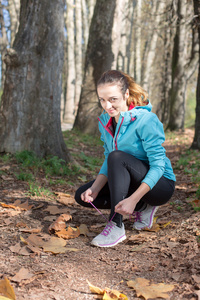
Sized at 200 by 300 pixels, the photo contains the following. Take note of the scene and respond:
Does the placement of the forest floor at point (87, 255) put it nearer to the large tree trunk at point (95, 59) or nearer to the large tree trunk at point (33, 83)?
the large tree trunk at point (33, 83)

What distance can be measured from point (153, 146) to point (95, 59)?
7.34 metres

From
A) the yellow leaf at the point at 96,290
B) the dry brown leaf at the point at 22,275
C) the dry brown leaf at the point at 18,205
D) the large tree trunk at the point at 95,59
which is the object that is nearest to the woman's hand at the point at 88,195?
the dry brown leaf at the point at 18,205

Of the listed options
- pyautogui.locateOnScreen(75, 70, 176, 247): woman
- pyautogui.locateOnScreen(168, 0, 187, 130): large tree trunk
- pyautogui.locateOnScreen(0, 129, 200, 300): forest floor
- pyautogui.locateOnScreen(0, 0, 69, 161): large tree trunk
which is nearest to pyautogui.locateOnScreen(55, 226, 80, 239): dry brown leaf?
pyautogui.locateOnScreen(0, 129, 200, 300): forest floor

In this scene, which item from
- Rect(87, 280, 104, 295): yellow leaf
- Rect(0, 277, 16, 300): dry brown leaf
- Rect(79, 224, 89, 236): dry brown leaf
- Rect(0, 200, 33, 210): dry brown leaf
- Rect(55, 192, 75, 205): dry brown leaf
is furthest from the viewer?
Rect(55, 192, 75, 205): dry brown leaf

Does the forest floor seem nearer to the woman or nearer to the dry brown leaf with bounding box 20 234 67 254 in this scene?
the dry brown leaf with bounding box 20 234 67 254

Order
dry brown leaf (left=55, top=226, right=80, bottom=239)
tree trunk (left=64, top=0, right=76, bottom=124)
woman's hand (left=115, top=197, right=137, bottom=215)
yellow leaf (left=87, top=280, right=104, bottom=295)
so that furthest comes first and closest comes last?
tree trunk (left=64, top=0, right=76, bottom=124)
dry brown leaf (left=55, top=226, right=80, bottom=239)
woman's hand (left=115, top=197, right=137, bottom=215)
yellow leaf (left=87, top=280, right=104, bottom=295)

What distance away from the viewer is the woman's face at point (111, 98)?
2.75 m

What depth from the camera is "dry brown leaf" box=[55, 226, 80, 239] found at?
2919 mm

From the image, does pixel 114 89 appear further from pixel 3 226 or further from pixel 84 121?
pixel 84 121

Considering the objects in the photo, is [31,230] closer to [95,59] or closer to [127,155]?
[127,155]

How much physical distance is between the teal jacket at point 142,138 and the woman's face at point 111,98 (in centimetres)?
7

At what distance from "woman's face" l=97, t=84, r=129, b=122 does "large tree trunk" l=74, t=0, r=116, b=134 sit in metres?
6.79

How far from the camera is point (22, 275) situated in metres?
2.11

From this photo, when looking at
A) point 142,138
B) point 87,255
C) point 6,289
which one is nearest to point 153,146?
point 142,138
